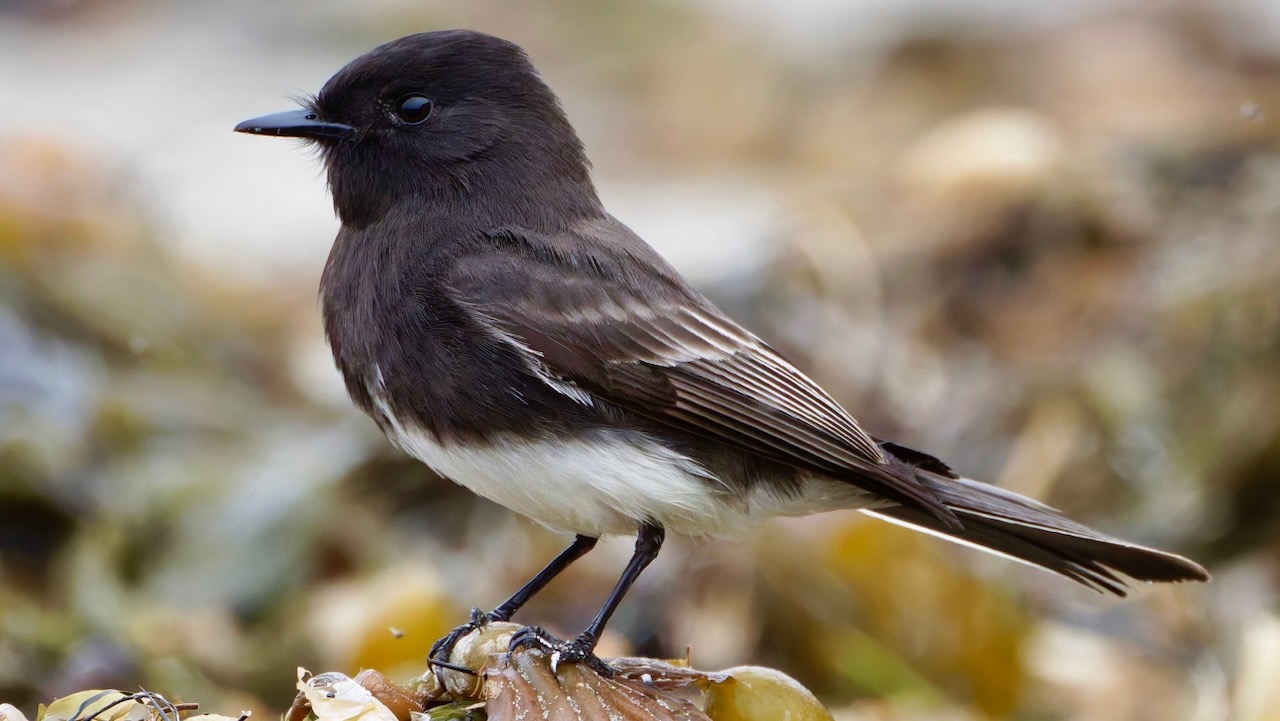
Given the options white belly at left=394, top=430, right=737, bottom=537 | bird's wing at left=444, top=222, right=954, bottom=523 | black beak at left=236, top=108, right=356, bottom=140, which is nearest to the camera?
white belly at left=394, top=430, right=737, bottom=537

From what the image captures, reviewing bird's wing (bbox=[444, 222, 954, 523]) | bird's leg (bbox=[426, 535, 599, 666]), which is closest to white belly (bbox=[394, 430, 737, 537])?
bird's wing (bbox=[444, 222, 954, 523])

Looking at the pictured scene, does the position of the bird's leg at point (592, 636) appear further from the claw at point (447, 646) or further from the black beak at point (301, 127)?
the black beak at point (301, 127)

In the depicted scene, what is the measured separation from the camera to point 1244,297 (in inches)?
227

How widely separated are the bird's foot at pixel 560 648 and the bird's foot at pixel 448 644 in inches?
5.4

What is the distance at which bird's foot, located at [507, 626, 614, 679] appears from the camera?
10.3 ft

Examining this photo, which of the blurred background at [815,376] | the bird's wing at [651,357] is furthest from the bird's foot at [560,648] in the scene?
the blurred background at [815,376]

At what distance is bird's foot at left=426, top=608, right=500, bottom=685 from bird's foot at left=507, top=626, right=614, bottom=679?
14 cm

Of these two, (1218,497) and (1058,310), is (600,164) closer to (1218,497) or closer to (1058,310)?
(1058,310)

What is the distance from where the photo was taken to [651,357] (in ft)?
12.1

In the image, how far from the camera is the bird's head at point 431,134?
3.88 metres

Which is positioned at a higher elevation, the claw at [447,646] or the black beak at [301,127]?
the black beak at [301,127]

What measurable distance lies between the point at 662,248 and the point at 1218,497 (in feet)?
11.1

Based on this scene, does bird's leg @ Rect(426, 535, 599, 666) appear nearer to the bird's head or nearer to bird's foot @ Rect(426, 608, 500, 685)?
bird's foot @ Rect(426, 608, 500, 685)

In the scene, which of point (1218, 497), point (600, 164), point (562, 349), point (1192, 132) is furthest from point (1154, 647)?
point (600, 164)
